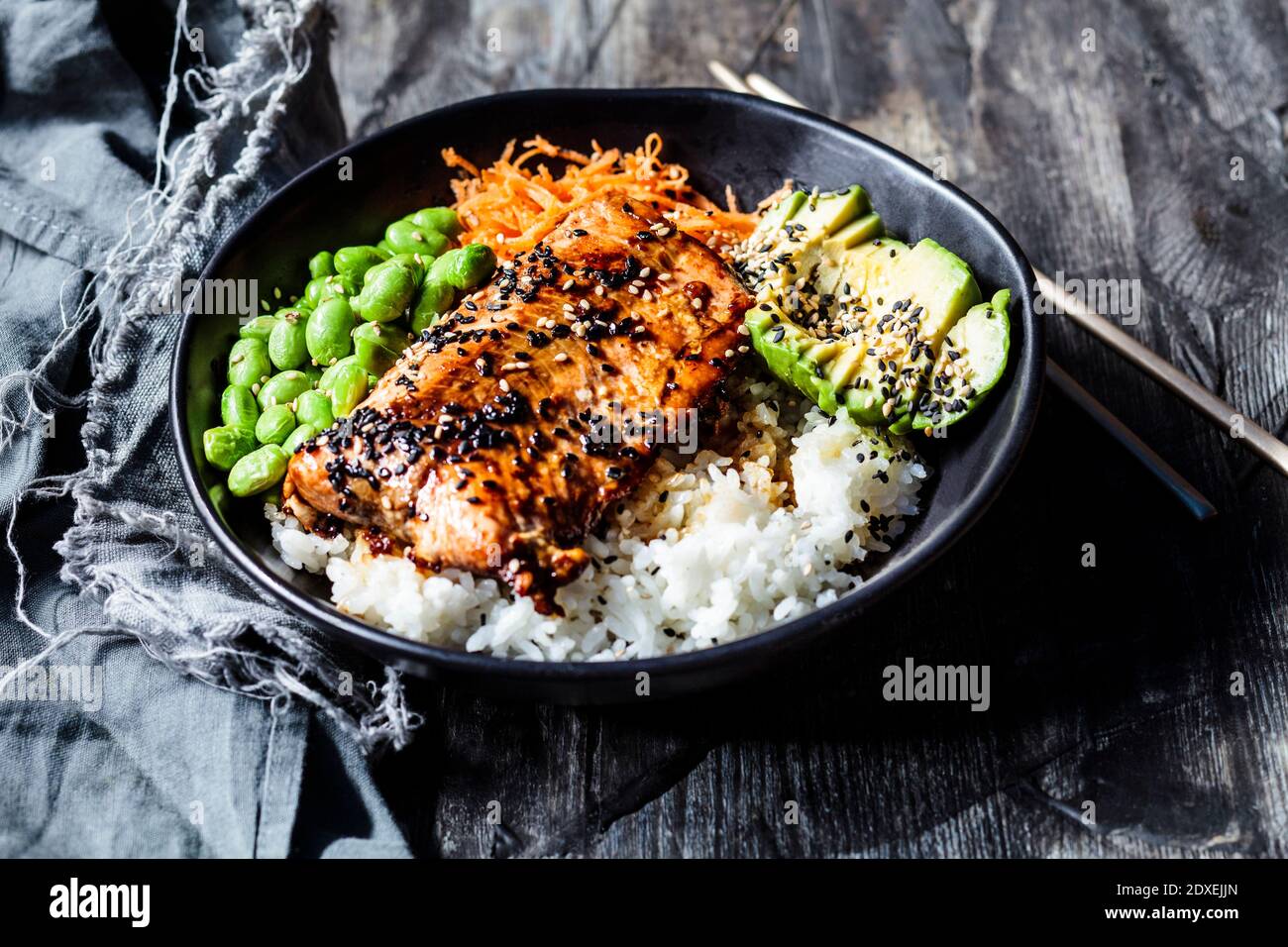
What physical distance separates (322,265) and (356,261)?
18 centimetres

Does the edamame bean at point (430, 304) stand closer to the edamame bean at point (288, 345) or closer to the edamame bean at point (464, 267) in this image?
the edamame bean at point (464, 267)

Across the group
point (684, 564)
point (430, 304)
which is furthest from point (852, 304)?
point (430, 304)

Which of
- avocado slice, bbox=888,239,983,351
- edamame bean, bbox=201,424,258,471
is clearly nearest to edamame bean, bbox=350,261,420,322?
edamame bean, bbox=201,424,258,471

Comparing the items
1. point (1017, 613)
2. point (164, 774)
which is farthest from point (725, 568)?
point (164, 774)

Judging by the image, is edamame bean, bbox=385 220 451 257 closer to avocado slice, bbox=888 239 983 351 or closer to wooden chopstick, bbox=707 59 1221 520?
avocado slice, bbox=888 239 983 351

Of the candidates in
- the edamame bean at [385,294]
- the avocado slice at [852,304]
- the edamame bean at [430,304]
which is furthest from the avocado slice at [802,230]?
the edamame bean at [385,294]

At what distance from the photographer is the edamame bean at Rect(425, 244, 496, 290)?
456cm

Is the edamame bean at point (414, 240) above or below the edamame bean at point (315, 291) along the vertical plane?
above

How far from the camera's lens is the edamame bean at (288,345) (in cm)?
446

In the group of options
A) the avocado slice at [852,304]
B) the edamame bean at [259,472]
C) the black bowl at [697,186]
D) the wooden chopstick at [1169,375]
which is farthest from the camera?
the wooden chopstick at [1169,375]

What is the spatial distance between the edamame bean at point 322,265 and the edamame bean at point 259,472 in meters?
0.95

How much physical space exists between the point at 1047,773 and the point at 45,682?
3528 millimetres

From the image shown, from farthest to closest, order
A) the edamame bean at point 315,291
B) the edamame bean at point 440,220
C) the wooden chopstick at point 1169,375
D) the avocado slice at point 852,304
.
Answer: the edamame bean at point 440,220 → the edamame bean at point 315,291 → the wooden chopstick at point 1169,375 → the avocado slice at point 852,304

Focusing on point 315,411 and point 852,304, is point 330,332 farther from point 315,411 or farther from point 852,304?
point 852,304
